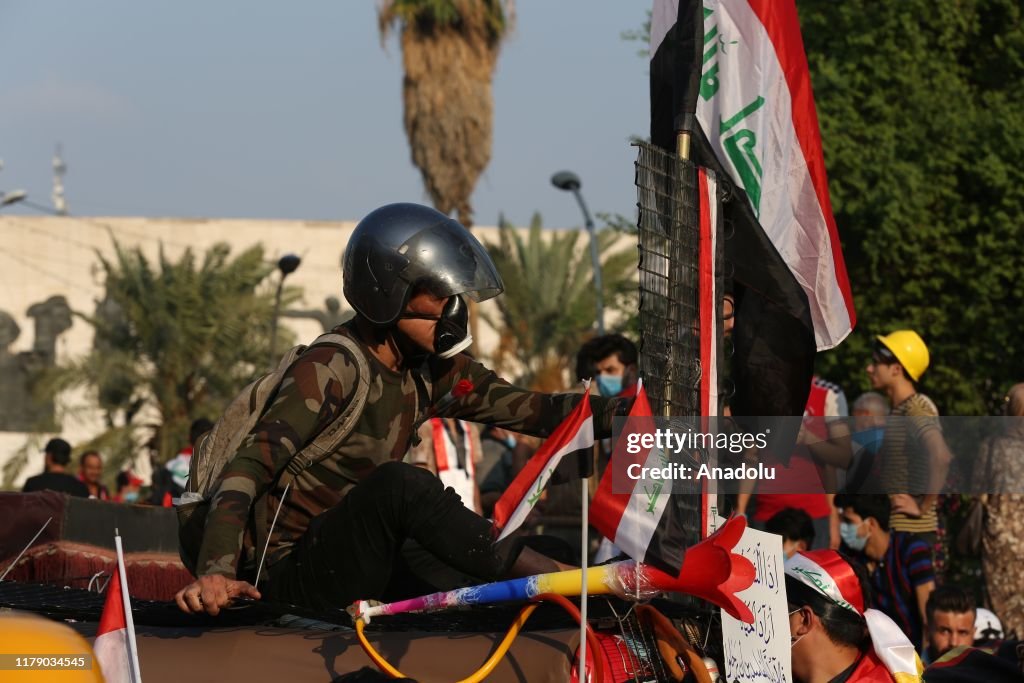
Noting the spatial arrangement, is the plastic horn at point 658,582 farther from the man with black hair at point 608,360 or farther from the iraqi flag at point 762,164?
the man with black hair at point 608,360

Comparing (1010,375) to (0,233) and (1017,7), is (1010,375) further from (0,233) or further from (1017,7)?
(0,233)

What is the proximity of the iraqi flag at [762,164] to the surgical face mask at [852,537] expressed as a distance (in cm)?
281

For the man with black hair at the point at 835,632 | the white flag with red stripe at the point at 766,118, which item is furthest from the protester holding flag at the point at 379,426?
the white flag with red stripe at the point at 766,118

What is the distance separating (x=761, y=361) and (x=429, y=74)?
24850 mm

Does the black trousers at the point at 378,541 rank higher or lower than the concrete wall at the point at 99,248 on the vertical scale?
lower

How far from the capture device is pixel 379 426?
479 cm

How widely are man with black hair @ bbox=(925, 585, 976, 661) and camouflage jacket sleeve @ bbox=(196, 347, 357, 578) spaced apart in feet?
10.4

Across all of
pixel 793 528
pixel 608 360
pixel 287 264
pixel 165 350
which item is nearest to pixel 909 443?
pixel 793 528

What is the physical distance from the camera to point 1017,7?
17984 mm

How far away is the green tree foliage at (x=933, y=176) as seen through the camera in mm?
17312

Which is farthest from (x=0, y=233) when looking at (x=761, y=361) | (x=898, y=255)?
(x=761, y=361)

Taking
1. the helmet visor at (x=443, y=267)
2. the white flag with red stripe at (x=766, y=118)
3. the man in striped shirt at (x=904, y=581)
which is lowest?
the man in striped shirt at (x=904, y=581)

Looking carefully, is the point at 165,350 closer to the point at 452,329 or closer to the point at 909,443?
the point at 909,443

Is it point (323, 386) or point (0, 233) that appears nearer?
point (323, 386)
